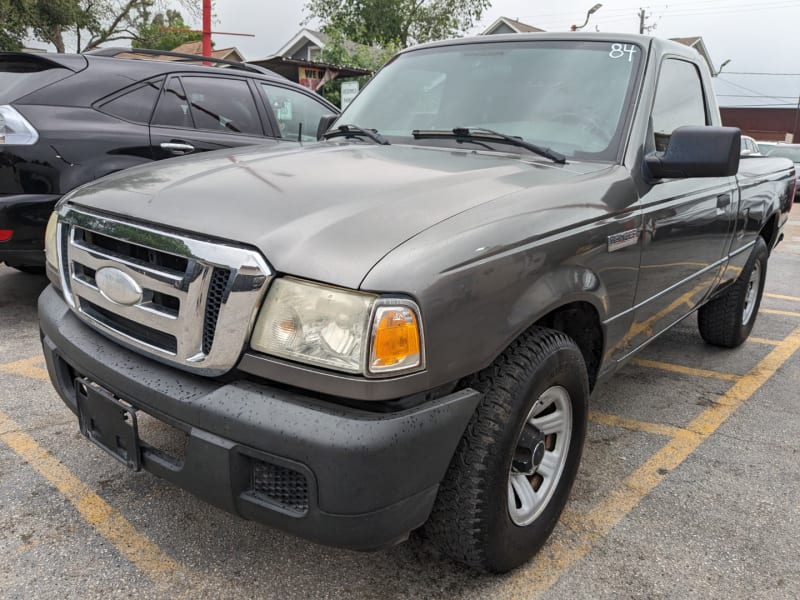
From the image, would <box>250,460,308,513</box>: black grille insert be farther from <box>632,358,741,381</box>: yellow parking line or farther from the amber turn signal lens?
<box>632,358,741,381</box>: yellow parking line

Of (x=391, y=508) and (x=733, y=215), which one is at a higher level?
(x=733, y=215)

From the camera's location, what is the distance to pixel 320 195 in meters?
1.97

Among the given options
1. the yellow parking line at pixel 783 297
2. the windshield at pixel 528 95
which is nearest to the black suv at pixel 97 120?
the windshield at pixel 528 95

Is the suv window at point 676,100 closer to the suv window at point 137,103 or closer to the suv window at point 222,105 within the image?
the suv window at point 222,105

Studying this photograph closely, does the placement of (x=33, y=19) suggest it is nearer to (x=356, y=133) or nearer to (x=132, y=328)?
(x=356, y=133)

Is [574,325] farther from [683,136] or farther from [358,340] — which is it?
[358,340]

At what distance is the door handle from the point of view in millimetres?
4789

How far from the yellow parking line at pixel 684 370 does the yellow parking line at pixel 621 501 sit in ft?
0.27

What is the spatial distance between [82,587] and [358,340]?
1.28 m

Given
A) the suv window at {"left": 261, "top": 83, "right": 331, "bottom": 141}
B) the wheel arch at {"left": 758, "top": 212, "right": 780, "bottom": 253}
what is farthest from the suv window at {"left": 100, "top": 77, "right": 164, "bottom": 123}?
the wheel arch at {"left": 758, "top": 212, "right": 780, "bottom": 253}

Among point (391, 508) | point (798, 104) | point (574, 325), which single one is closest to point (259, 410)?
point (391, 508)

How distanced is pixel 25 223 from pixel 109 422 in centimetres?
273

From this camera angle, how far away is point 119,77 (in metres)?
4.76

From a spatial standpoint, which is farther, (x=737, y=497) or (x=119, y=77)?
(x=119, y=77)
